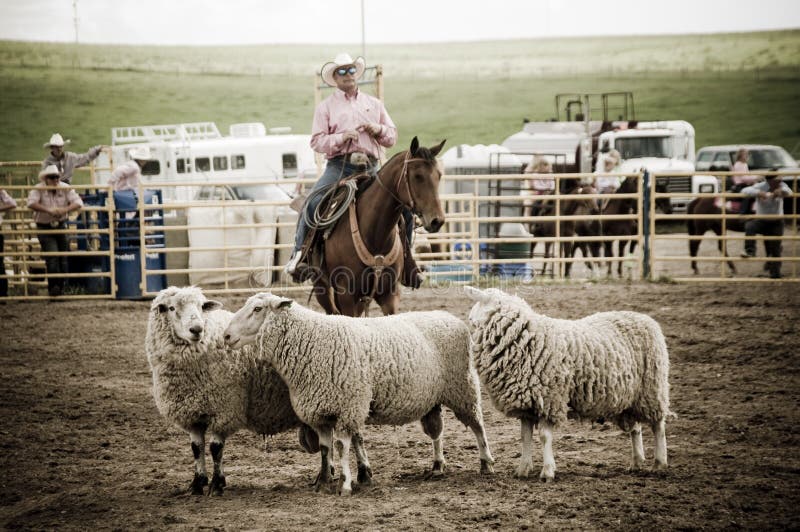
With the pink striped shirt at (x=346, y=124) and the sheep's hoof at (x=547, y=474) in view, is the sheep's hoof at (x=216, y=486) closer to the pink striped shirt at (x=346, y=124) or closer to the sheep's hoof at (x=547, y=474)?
the sheep's hoof at (x=547, y=474)

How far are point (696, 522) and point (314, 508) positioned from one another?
1816mm

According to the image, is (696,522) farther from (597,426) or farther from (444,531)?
(597,426)

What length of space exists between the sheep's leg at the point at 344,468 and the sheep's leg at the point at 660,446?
1714 mm

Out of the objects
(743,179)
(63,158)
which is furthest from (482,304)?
(743,179)

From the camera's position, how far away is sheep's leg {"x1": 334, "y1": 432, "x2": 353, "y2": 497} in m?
4.61

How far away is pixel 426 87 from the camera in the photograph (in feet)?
194

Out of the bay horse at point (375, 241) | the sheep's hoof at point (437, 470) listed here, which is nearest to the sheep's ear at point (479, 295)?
the sheep's hoof at point (437, 470)

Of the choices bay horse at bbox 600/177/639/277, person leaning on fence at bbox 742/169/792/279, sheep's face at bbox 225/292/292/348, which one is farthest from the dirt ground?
bay horse at bbox 600/177/639/277

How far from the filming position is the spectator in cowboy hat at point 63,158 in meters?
13.5

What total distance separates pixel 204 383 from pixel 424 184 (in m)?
2.02

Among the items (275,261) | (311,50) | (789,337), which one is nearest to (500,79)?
(311,50)

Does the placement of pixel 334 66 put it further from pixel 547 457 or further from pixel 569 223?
pixel 569 223

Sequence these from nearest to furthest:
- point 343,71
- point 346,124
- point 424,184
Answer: point 424,184
point 346,124
point 343,71

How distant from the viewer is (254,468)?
5.34 m
